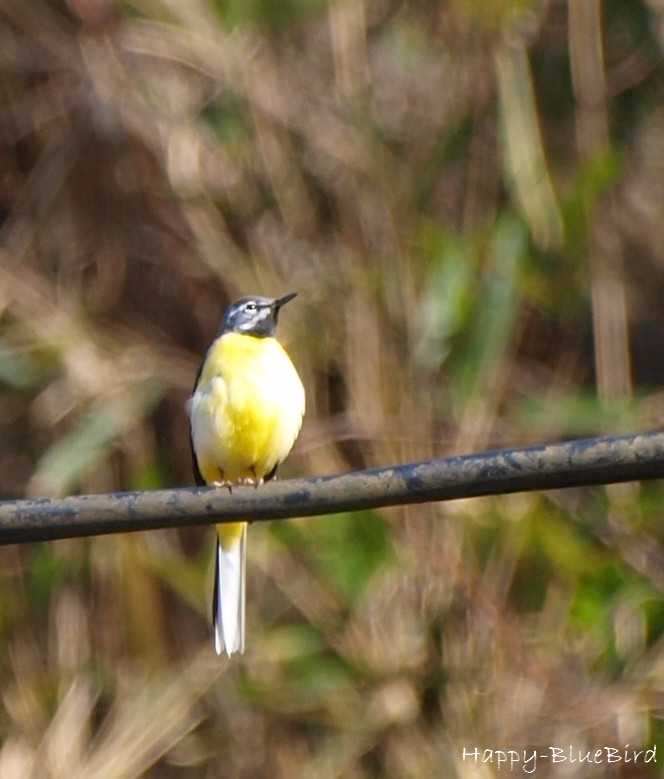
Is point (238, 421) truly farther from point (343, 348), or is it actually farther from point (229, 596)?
point (343, 348)

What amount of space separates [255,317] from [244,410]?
62cm

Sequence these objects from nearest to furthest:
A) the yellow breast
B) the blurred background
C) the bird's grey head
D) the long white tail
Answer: the yellow breast
the long white tail
the bird's grey head
the blurred background

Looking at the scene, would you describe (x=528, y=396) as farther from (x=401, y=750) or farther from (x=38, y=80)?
(x=38, y=80)

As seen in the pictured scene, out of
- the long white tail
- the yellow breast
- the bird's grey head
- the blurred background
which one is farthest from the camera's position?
the blurred background

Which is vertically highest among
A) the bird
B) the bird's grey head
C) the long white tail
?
the bird's grey head

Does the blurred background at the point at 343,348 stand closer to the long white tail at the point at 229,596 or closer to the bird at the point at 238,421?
the long white tail at the point at 229,596

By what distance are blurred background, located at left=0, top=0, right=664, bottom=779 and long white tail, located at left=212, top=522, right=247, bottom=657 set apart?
30.2 inches

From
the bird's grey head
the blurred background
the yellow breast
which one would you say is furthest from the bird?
the blurred background

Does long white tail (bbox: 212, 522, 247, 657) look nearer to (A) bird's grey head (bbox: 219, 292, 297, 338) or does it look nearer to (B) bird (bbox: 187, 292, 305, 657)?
(B) bird (bbox: 187, 292, 305, 657)

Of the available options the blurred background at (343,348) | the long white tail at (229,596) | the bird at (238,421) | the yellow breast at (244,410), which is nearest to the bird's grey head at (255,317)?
the bird at (238,421)

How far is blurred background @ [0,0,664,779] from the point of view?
6.14 m

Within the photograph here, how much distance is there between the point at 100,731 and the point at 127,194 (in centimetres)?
218

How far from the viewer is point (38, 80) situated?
7.52 meters

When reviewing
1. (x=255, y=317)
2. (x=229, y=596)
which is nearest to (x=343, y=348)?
(x=255, y=317)
